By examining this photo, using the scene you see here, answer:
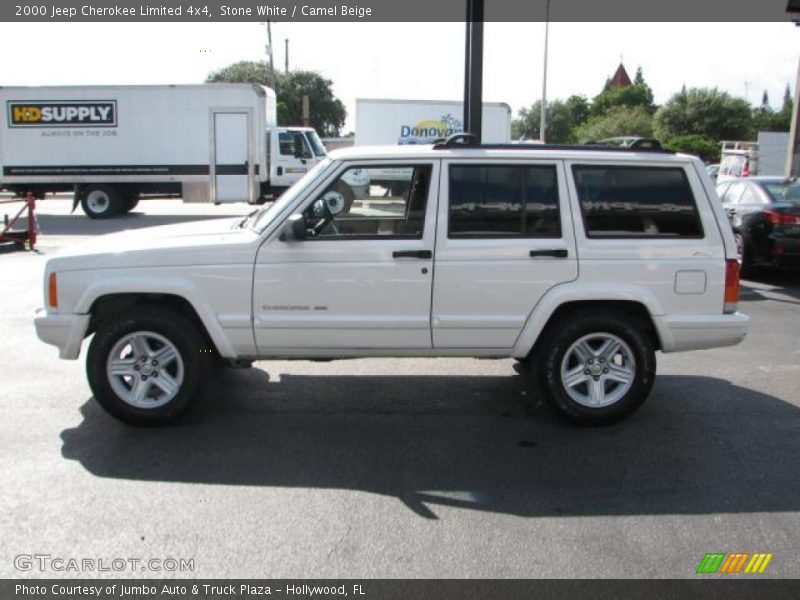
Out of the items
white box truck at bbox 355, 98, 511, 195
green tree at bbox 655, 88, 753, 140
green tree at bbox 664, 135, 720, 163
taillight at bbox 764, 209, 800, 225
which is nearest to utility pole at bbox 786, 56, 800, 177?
taillight at bbox 764, 209, 800, 225

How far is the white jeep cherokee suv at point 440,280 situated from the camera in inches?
196

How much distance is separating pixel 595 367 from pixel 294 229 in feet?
7.43

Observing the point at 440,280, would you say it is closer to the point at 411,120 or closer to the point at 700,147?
the point at 411,120

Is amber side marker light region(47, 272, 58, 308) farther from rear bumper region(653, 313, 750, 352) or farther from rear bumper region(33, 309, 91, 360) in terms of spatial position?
rear bumper region(653, 313, 750, 352)

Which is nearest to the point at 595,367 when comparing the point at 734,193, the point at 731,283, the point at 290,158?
the point at 731,283

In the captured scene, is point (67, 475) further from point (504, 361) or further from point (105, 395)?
point (504, 361)

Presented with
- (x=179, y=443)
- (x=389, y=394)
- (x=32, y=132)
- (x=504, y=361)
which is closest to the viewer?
(x=179, y=443)

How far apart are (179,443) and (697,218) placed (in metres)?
3.80

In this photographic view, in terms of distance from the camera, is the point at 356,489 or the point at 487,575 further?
the point at 356,489

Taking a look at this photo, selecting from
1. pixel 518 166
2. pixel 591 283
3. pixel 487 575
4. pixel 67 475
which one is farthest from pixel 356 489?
pixel 518 166

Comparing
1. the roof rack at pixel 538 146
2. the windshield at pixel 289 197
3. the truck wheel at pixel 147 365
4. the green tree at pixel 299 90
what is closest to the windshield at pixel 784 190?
the roof rack at pixel 538 146

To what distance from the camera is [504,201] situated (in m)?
5.12

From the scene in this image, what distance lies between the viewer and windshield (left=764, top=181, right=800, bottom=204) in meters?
11.5

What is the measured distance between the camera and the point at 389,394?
595 centimetres
